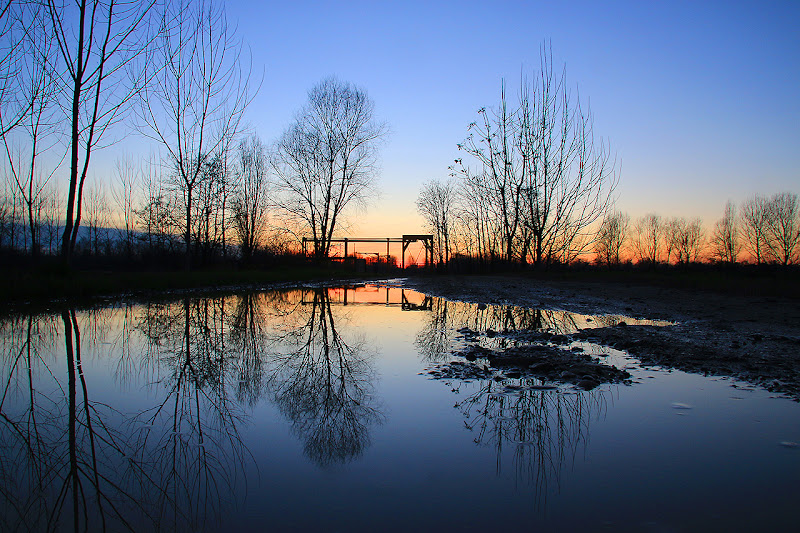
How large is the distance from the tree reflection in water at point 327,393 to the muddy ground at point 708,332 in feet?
8.75

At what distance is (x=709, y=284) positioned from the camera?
1059cm

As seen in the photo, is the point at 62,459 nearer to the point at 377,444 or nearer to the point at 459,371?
the point at 377,444

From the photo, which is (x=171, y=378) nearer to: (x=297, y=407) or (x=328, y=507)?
(x=297, y=407)

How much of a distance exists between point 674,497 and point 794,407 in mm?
1806

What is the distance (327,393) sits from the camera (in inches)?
132

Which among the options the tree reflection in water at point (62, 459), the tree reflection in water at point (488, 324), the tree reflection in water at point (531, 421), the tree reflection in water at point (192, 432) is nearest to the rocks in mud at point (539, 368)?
the tree reflection in water at point (531, 421)

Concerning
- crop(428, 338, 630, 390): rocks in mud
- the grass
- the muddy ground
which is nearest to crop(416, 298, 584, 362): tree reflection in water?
crop(428, 338, 630, 390): rocks in mud

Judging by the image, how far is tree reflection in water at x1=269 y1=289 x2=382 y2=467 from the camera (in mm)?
2430

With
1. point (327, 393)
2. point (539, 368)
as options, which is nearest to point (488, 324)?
point (539, 368)

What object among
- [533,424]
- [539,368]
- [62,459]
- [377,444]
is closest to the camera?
[62,459]

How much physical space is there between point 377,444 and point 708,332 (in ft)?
16.1

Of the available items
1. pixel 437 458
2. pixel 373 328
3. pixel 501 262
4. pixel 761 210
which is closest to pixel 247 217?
pixel 501 262

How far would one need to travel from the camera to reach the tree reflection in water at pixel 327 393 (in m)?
2.43

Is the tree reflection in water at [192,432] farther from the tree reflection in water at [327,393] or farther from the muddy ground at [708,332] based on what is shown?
the muddy ground at [708,332]
